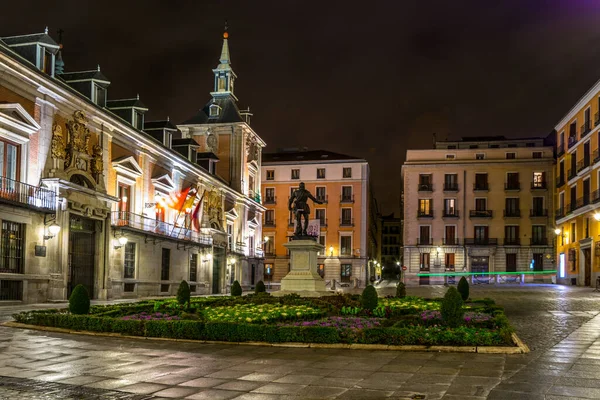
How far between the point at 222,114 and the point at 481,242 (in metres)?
35.2

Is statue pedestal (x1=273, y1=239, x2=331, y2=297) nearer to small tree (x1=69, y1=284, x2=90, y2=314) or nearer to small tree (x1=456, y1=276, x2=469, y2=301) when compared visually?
small tree (x1=456, y1=276, x2=469, y2=301)

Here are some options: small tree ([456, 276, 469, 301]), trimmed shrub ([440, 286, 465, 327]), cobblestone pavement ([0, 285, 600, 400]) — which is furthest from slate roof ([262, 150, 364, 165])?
cobblestone pavement ([0, 285, 600, 400])

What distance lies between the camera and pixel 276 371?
33.6 ft

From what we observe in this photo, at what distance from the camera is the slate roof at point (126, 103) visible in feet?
134

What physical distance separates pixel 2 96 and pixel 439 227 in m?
59.0

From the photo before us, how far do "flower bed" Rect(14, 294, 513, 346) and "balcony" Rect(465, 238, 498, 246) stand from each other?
54.7 meters

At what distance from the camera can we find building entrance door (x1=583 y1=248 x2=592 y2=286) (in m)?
50.2

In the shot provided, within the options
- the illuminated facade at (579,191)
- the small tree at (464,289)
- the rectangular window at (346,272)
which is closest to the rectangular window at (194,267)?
the small tree at (464,289)

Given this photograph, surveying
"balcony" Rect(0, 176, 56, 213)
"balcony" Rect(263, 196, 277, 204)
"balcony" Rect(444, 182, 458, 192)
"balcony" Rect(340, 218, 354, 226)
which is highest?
"balcony" Rect(444, 182, 458, 192)

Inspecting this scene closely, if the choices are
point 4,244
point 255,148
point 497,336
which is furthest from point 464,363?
point 255,148

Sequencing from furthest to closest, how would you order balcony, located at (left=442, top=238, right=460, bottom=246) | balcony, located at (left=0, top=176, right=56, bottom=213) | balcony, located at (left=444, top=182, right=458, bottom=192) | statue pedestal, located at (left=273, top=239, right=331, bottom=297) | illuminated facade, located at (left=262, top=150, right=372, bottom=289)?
illuminated facade, located at (left=262, top=150, right=372, bottom=289)
balcony, located at (left=444, top=182, right=458, bottom=192)
balcony, located at (left=442, top=238, right=460, bottom=246)
statue pedestal, located at (left=273, top=239, right=331, bottom=297)
balcony, located at (left=0, top=176, right=56, bottom=213)

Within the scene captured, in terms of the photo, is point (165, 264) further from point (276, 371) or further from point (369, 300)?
point (276, 371)

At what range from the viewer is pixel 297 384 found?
30.0ft

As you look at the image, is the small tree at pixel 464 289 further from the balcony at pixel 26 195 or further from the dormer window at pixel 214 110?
the dormer window at pixel 214 110
